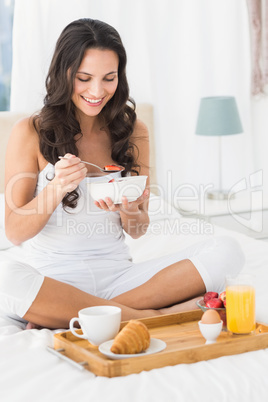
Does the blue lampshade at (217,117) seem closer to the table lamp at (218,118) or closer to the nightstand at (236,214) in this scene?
the table lamp at (218,118)

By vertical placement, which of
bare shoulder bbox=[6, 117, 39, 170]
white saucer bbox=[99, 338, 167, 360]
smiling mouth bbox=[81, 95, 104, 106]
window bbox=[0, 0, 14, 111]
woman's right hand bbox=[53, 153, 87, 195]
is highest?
window bbox=[0, 0, 14, 111]

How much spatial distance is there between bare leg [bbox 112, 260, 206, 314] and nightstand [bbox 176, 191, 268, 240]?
1.27 meters

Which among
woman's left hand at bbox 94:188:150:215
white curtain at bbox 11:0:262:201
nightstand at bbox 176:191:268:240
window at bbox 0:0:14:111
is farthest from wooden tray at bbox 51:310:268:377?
window at bbox 0:0:14:111

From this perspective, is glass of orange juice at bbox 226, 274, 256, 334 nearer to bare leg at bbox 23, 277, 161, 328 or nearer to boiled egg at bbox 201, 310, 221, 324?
boiled egg at bbox 201, 310, 221, 324

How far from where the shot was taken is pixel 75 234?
183 centimetres

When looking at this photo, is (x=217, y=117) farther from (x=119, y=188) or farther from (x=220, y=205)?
(x=119, y=188)

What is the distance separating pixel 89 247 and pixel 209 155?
193 centimetres

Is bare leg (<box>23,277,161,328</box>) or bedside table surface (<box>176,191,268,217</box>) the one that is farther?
bedside table surface (<box>176,191,268,217</box>)

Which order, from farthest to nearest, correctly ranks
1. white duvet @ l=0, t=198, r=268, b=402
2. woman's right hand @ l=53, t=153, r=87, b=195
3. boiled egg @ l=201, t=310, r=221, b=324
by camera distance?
woman's right hand @ l=53, t=153, r=87, b=195 → boiled egg @ l=201, t=310, r=221, b=324 → white duvet @ l=0, t=198, r=268, b=402

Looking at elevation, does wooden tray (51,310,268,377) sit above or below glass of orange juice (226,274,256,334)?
below

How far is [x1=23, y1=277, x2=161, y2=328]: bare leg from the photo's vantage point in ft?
5.15

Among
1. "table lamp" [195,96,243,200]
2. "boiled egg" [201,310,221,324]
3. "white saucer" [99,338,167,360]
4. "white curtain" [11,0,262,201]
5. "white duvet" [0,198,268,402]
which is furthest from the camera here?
"table lamp" [195,96,243,200]

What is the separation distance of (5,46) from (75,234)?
1634mm

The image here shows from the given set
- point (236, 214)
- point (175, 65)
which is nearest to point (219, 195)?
point (236, 214)
